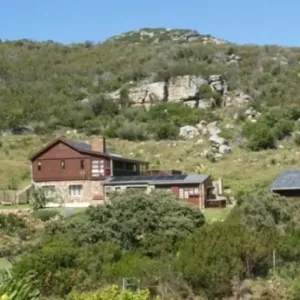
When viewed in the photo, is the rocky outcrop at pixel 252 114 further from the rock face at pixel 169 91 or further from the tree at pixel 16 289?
the tree at pixel 16 289

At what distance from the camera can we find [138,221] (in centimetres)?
3400

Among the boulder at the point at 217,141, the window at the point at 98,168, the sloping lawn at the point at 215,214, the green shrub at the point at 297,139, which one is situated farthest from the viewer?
the green shrub at the point at 297,139

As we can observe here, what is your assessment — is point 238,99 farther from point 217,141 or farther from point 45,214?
point 45,214

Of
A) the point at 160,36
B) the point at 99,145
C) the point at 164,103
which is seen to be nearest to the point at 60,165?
the point at 99,145

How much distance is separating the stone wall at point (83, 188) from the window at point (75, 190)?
0.21 m

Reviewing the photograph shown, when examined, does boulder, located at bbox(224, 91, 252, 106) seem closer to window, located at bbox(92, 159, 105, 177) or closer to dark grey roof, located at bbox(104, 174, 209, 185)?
window, located at bbox(92, 159, 105, 177)

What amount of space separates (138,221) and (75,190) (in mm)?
19047

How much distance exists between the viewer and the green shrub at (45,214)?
41.4 metres

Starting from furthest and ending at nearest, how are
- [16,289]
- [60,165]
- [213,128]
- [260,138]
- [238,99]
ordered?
[238,99], [213,128], [260,138], [60,165], [16,289]

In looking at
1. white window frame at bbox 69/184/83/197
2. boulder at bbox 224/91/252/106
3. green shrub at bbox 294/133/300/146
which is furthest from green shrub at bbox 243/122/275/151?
white window frame at bbox 69/184/83/197

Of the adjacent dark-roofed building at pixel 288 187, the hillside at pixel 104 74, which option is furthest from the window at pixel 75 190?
the hillside at pixel 104 74

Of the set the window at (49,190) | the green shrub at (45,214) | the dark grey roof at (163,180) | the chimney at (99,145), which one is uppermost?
the chimney at (99,145)

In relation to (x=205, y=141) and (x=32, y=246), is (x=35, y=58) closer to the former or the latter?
(x=205, y=141)

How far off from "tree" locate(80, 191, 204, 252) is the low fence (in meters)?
15.7
